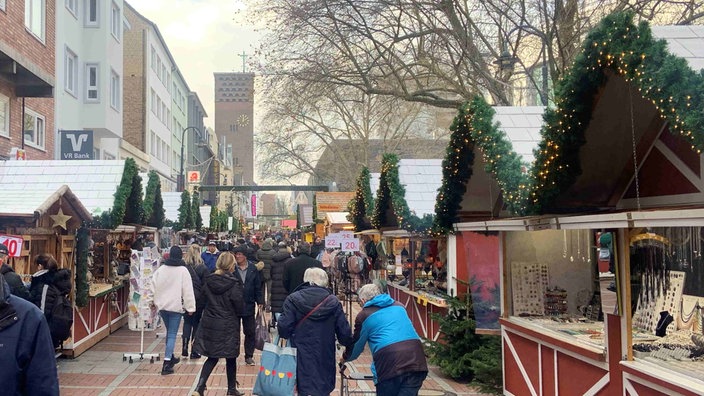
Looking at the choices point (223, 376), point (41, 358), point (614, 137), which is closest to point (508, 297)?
point (614, 137)

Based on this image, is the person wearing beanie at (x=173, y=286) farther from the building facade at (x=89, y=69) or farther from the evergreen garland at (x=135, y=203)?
the building facade at (x=89, y=69)

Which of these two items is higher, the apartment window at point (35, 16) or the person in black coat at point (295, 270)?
the apartment window at point (35, 16)

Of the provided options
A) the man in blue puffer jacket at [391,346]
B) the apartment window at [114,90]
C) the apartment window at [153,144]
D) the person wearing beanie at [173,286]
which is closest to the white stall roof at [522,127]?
the man in blue puffer jacket at [391,346]

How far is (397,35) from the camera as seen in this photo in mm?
19359

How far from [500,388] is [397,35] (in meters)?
12.1

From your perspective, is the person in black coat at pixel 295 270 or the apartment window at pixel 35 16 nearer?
the person in black coat at pixel 295 270

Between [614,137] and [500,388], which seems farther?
[500,388]

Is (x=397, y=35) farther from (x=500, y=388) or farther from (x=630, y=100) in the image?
(x=630, y=100)

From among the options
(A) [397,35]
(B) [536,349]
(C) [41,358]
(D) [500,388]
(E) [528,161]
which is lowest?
(D) [500,388]

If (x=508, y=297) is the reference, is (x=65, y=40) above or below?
above

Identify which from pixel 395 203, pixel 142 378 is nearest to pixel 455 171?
pixel 395 203

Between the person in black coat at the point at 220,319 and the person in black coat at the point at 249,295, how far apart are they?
118 cm

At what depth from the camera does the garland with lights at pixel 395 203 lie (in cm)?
1230

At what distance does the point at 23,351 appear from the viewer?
334 cm
